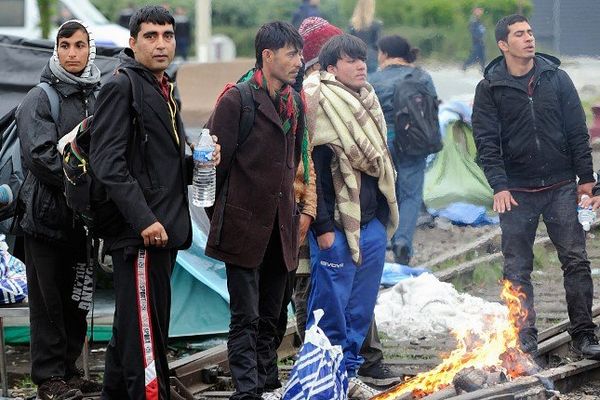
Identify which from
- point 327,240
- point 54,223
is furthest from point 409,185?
point 54,223

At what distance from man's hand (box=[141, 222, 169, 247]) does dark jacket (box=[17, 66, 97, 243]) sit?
104 centimetres

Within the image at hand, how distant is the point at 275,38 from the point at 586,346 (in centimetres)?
303

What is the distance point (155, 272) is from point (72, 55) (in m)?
1.61

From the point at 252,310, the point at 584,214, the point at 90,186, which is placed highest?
the point at 90,186

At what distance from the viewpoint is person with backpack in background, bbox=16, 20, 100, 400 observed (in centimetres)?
707

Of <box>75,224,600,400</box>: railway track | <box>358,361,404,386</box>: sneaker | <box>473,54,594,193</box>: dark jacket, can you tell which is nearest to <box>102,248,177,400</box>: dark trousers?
<box>75,224,600,400</box>: railway track

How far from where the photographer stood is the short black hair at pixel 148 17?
21.0 ft

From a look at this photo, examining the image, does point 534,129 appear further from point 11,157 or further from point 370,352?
point 11,157

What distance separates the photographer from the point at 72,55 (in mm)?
7211

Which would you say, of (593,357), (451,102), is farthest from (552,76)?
(451,102)

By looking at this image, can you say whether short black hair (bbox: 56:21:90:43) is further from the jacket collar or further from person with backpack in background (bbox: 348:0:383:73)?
person with backpack in background (bbox: 348:0:383:73)

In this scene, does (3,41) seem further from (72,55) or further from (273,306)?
(273,306)

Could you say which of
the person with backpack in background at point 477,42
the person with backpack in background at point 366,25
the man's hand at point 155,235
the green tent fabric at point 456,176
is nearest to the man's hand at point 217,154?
the man's hand at point 155,235

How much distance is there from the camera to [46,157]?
6957 mm
